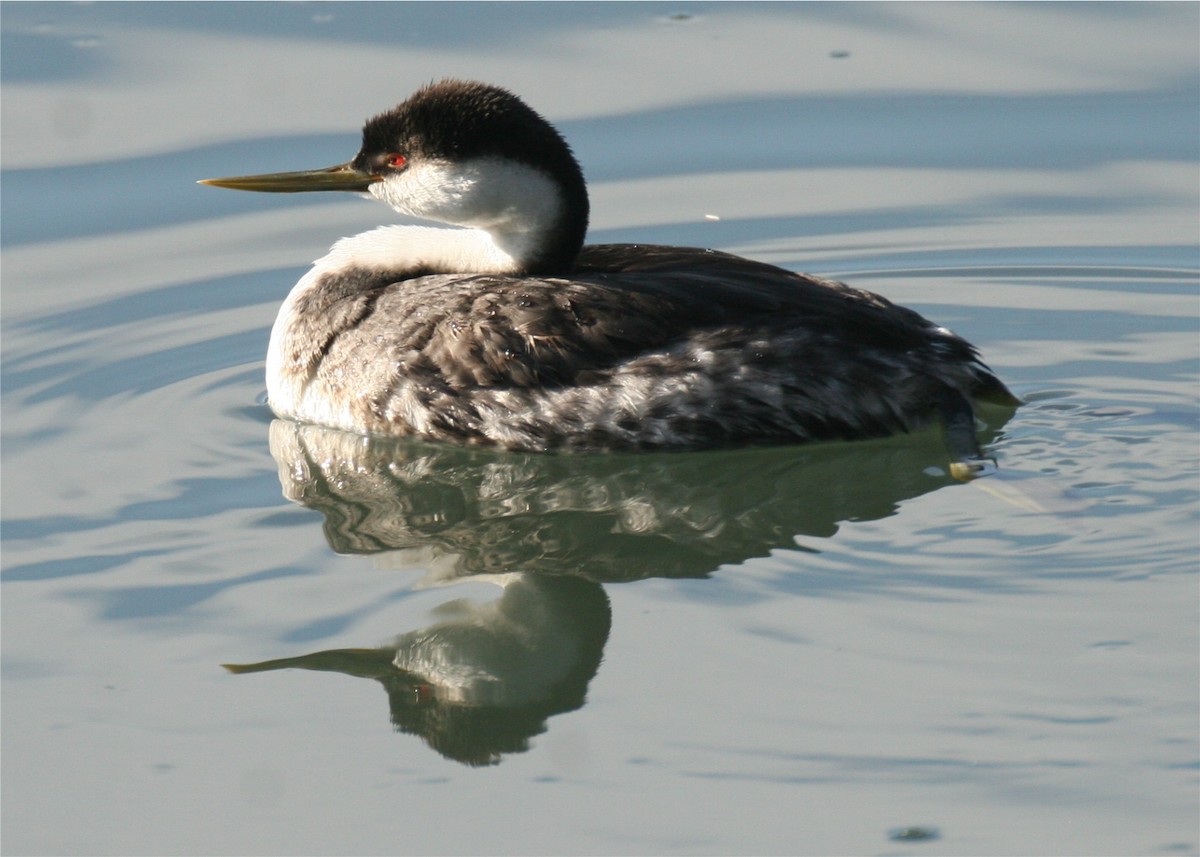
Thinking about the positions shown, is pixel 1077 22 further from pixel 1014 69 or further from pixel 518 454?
pixel 518 454

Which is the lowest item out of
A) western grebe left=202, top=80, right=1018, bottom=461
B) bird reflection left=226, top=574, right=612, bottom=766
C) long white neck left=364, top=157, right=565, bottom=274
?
bird reflection left=226, top=574, right=612, bottom=766

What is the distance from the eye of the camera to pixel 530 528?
22.5 feet

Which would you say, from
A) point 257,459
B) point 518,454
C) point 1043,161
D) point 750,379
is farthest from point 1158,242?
point 257,459

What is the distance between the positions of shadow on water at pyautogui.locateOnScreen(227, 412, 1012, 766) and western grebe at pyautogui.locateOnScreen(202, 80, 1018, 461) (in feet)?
0.37

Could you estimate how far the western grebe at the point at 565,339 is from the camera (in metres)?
7.16

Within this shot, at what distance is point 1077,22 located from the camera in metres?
11.8

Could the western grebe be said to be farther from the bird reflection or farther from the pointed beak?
the bird reflection

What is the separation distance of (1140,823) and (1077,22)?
26.0 feet

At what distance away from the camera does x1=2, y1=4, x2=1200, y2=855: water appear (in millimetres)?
5340

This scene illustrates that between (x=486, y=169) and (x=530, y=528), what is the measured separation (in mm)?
1547

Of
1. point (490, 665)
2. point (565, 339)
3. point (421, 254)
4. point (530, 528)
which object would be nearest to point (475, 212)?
point (421, 254)

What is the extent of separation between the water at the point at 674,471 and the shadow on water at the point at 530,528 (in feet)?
0.07

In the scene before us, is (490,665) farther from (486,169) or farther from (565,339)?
(486,169)

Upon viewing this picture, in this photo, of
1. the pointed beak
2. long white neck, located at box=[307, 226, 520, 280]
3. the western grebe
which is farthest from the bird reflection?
the pointed beak
